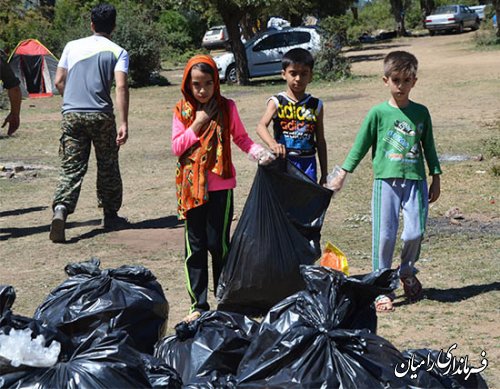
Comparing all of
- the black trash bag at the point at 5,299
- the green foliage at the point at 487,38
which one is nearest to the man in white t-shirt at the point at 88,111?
the black trash bag at the point at 5,299

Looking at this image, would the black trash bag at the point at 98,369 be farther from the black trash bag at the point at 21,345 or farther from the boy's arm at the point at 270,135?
the boy's arm at the point at 270,135

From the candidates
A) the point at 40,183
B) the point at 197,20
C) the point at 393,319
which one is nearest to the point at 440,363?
the point at 393,319

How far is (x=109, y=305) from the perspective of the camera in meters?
4.50

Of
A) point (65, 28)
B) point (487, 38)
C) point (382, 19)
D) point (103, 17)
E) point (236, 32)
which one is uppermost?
point (103, 17)

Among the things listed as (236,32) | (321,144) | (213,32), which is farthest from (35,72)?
(213,32)

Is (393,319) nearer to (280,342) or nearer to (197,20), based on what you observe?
(280,342)

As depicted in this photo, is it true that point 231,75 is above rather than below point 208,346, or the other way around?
below

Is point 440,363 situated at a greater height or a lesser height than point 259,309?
greater

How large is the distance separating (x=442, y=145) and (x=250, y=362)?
9621mm

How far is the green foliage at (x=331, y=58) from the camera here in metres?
25.9

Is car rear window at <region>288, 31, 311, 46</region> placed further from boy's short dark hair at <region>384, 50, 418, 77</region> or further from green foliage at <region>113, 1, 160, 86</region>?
boy's short dark hair at <region>384, 50, 418, 77</region>

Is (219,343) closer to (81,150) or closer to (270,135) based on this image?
(270,135)

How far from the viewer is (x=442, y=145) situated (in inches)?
507

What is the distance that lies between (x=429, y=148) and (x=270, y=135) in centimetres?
103
